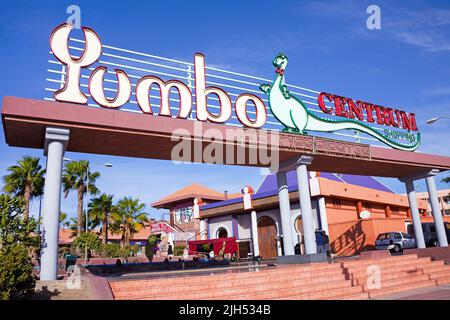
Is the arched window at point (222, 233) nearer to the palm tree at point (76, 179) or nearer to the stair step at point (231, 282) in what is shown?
the palm tree at point (76, 179)

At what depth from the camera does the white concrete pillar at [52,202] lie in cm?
1041

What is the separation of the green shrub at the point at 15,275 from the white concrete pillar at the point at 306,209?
1081 centimetres

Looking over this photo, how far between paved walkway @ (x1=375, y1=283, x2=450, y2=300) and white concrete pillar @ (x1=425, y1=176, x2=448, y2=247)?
9.77 meters

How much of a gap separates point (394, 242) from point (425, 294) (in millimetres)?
15516

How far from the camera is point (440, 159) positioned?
21.7m

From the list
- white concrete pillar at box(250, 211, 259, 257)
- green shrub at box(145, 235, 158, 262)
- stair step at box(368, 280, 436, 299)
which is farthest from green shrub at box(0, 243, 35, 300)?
white concrete pillar at box(250, 211, 259, 257)

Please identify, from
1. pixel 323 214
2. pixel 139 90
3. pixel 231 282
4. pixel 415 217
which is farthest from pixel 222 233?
pixel 231 282

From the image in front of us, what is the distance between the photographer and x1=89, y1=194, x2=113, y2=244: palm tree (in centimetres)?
4044

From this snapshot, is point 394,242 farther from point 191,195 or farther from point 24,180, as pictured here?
point 24,180

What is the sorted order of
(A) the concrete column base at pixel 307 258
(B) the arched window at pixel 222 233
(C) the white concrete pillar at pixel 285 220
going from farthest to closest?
1. (B) the arched window at pixel 222 233
2. (C) the white concrete pillar at pixel 285 220
3. (A) the concrete column base at pixel 307 258

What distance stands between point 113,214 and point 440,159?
1283 inches

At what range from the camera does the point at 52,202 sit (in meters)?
10.9

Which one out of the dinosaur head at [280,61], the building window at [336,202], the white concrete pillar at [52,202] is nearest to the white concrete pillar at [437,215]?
the building window at [336,202]
